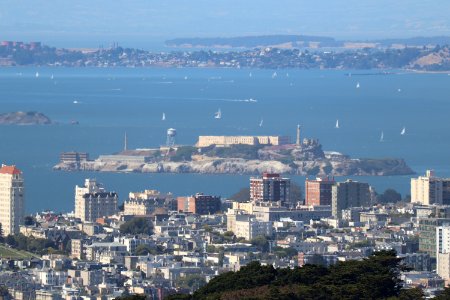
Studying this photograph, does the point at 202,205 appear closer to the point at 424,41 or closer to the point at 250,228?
the point at 250,228

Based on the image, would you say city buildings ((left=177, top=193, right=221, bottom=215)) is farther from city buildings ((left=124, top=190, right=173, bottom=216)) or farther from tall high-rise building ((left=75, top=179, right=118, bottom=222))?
tall high-rise building ((left=75, top=179, right=118, bottom=222))

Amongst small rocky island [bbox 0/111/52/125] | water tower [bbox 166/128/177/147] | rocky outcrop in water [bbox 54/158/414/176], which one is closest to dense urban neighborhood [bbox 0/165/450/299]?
rocky outcrop in water [bbox 54/158/414/176]

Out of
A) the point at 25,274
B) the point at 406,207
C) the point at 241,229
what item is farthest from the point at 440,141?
the point at 25,274

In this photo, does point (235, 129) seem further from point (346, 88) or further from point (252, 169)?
point (346, 88)

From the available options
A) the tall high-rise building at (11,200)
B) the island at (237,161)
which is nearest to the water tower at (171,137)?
the island at (237,161)

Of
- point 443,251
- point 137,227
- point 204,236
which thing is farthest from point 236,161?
point 443,251

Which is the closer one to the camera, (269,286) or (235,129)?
(269,286)

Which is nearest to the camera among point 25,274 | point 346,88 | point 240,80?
point 25,274
